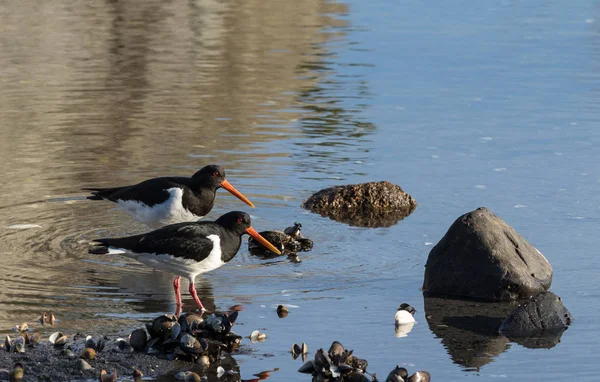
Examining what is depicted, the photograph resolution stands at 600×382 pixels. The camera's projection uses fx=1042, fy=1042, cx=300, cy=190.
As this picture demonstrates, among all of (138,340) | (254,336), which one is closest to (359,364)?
(254,336)

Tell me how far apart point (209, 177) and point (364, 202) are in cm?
232

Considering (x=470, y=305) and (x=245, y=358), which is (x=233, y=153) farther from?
(x=245, y=358)

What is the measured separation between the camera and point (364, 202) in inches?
509

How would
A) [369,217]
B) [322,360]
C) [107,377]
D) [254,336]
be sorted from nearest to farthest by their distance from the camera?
1. [107,377]
2. [322,360]
3. [254,336]
4. [369,217]

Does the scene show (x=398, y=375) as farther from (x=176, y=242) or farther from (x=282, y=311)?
(x=176, y=242)

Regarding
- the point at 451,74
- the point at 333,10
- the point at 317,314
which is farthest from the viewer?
the point at 333,10

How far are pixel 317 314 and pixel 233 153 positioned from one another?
19.8 feet

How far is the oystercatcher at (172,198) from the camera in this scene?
11.3 m

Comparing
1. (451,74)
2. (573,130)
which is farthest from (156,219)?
(451,74)

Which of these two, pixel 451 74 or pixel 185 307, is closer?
pixel 185 307

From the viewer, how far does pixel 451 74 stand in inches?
819

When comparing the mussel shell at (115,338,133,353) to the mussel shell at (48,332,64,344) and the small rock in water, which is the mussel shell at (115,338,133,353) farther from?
the small rock in water

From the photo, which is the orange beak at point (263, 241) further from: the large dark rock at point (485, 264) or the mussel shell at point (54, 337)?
the mussel shell at point (54, 337)

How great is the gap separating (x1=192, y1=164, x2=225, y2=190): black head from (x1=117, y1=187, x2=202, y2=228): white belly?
0.90 ft
